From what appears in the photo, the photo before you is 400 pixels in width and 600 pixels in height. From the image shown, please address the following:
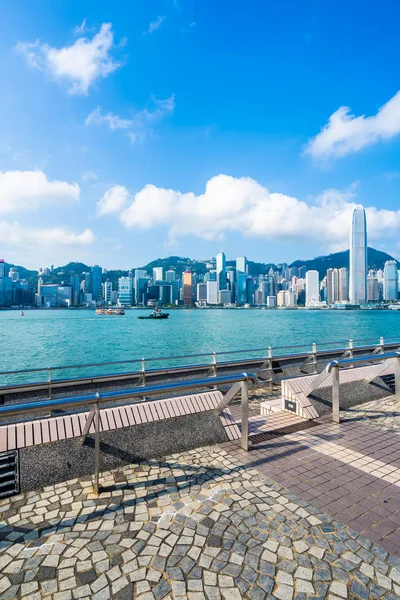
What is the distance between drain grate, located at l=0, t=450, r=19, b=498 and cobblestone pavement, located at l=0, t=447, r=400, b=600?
11 centimetres

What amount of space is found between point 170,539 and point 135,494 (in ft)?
3.13

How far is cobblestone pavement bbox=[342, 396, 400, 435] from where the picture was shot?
634 centimetres

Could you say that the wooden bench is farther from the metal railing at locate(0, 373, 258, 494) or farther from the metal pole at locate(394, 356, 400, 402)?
the metal pole at locate(394, 356, 400, 402)

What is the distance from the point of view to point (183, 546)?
3.00m

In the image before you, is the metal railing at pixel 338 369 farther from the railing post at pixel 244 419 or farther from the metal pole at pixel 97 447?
the metal pole at pixel 97 447

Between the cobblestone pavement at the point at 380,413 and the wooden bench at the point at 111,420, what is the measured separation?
2861 mm

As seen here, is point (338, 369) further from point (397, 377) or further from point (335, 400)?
point (397, 377)

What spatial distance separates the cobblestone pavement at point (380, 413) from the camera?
20.8 feet

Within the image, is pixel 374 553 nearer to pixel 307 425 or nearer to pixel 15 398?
pixel 307 425

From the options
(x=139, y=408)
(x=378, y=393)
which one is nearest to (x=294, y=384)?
(x=378, y=393)

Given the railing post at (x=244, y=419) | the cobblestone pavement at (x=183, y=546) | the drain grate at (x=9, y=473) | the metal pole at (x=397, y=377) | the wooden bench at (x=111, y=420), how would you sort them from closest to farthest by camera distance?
1. the cobblestone pavement at (x=183, y=546)
2. the drain grate at (x=9, y=473)
3. the wooden bench at (x=111, y=420)
4. the railing post at (x=244, y=419)
5. the metal pole at (x=397, y=377)

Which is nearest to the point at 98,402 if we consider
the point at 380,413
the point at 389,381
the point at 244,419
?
the point at 244,419

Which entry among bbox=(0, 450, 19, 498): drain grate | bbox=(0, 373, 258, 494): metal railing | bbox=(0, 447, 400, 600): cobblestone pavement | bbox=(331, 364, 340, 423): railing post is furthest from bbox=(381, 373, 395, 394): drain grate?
bbox=(0, 450, 19, 498): drain grate

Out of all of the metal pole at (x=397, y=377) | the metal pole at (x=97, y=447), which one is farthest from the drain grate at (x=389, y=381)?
the metal pole at (x=97, y=447)
